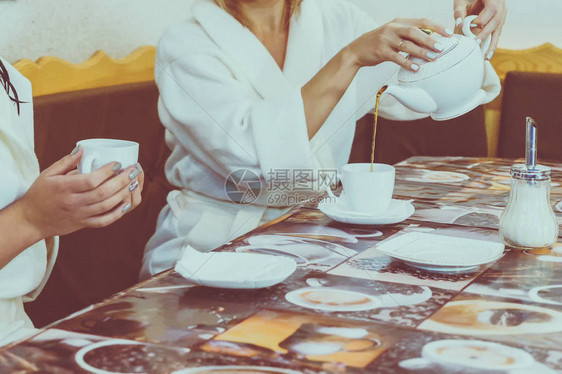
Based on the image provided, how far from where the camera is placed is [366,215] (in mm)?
1243

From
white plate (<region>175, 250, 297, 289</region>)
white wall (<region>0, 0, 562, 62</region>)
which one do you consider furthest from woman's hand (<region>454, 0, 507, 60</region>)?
white wall (<region>0, 0, 562, 62</region>)

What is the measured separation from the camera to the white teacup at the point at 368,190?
125 centimetres

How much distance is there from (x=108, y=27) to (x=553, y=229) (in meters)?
1.60

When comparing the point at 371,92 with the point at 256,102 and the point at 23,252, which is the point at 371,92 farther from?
the point at 23,252

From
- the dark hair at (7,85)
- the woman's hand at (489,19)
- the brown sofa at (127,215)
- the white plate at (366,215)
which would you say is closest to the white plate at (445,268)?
the white plate at (366,215)

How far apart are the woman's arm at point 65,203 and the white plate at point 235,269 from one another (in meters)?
0.15

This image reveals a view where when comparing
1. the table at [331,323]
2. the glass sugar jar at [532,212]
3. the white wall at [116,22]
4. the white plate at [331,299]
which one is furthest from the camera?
the white wall at [116,22]

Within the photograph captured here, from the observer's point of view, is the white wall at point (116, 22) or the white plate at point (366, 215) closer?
the white plate at point (366, 215)

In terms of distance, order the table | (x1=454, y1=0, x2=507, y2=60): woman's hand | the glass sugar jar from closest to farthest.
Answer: the table → the glass sugar jar → (x1=454, y1=0, x2=507, y2=60): woman's hand

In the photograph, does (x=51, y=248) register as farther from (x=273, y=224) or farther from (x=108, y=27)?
(x=108, y=27)

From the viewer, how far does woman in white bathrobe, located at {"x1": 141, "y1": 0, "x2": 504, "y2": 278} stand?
158 centimetres

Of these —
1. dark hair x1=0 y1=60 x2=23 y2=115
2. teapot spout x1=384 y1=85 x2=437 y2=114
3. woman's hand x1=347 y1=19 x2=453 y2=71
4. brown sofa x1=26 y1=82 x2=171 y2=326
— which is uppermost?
woman's hand x1=347 y1=19 x2=453 y2=71

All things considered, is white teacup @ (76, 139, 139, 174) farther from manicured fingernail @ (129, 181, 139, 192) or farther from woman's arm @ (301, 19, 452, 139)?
woman's arm @ (301, 19, 452, 139)

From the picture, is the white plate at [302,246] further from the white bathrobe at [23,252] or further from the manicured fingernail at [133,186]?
the white bathrobe at [23,252]
